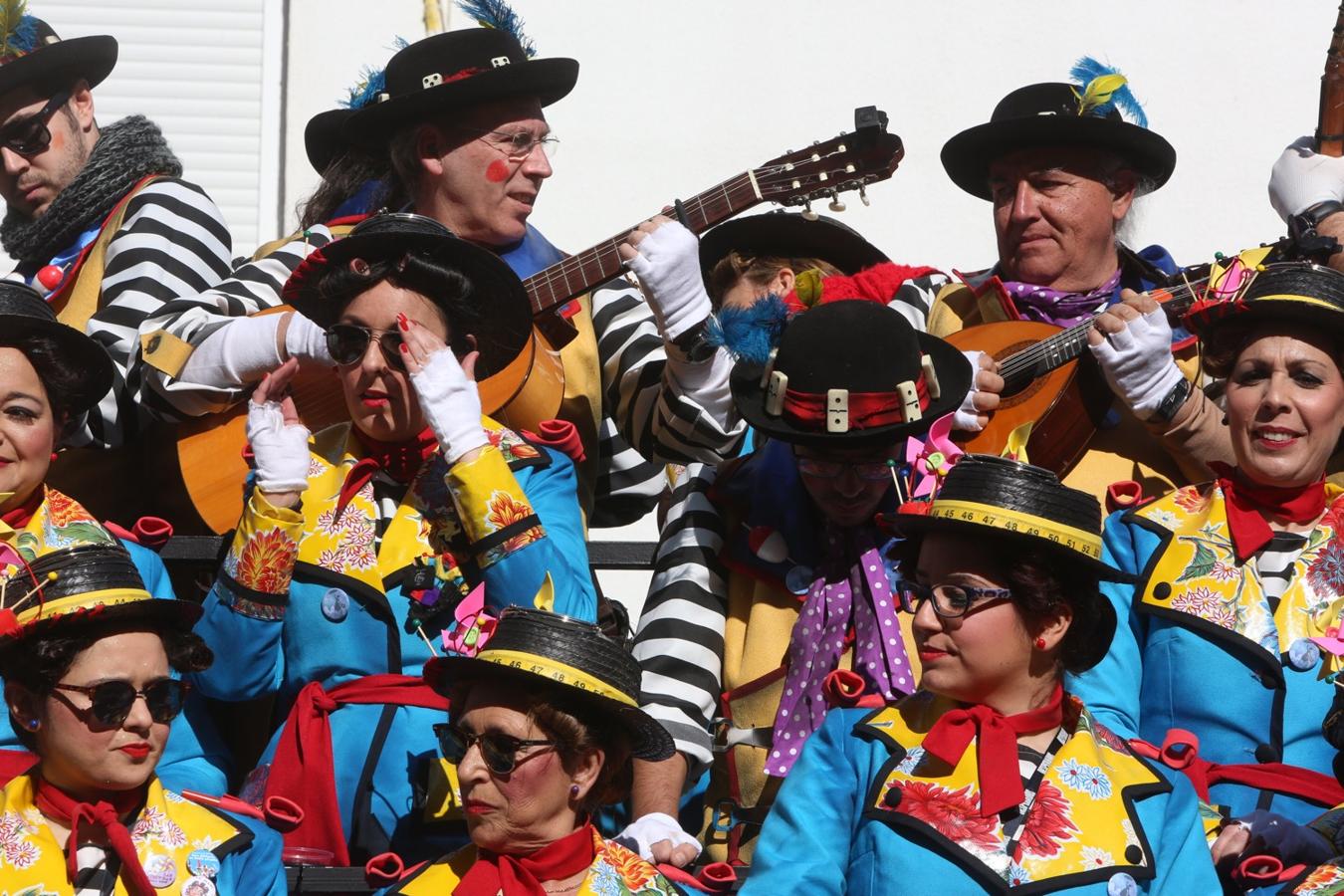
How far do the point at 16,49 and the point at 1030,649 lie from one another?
12.2 feet

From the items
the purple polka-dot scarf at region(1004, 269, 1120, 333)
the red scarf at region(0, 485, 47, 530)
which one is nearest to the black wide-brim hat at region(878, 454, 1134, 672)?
the purple polka-dot scarf at region(1004, 269, 1120, 333)

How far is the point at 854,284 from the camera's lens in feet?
20.0

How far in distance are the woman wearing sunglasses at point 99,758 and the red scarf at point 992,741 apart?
1323 millimetres

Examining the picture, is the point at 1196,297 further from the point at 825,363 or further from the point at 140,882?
the point at 140,882

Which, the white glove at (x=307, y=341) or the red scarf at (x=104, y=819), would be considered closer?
the red scarf at (x=104, y=819)

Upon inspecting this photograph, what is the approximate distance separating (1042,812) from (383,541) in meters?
1.71

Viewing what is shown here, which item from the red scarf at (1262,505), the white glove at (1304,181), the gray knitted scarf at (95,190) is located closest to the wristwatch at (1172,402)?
the red scarf at (1262,505)

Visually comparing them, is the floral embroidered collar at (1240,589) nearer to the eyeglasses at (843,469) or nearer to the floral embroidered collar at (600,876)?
the eyeglasses at (843,469)

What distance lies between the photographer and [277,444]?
5.13 meters

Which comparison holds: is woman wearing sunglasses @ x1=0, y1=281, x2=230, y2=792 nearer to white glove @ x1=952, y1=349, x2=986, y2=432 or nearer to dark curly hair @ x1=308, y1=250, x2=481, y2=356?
dark curly hair @ x1=308, y1=250, x2=481, y2=356

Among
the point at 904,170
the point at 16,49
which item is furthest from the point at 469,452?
the point at 904,170

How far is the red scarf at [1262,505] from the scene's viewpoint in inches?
203

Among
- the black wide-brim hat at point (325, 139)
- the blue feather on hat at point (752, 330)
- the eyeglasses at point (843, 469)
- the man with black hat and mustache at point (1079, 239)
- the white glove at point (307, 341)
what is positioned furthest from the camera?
the black wide-brim hat at point (325, 139)

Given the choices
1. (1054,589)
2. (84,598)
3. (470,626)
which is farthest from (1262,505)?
(84,598)
